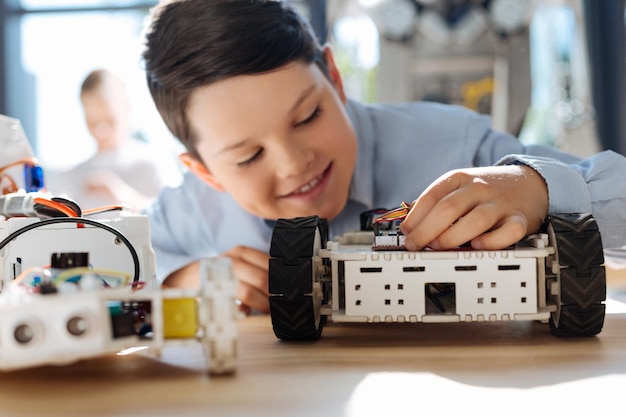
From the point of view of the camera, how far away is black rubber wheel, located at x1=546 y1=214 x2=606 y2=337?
Answer: 0.52 m

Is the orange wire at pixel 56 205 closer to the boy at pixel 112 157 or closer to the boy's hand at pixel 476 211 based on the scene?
the boy's hand at pixel 476 211

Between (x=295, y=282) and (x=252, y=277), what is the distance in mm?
358

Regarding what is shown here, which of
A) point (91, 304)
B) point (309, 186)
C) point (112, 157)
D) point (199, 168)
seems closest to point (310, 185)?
point (309, 186)

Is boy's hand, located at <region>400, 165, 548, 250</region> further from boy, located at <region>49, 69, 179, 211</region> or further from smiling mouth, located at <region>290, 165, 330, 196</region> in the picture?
boy, located at <region>49, 69, 179, 211</region>

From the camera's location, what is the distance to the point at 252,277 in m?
0.89

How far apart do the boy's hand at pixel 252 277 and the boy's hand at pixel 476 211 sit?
0.29 metres

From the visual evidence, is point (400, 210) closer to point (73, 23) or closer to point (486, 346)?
point (486, 346)

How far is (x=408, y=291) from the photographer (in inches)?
21.1

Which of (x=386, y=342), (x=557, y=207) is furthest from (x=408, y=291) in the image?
(x=557, y=207)

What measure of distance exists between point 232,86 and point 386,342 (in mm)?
491

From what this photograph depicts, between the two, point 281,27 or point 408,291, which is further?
point 281,27

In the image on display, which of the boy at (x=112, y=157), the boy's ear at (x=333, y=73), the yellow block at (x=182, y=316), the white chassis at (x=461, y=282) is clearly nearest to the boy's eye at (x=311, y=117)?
the boy's ear at (x=333, y=73)

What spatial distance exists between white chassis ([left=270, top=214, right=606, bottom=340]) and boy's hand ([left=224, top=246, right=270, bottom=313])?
0.29 m

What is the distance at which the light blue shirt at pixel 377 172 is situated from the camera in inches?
41.4
